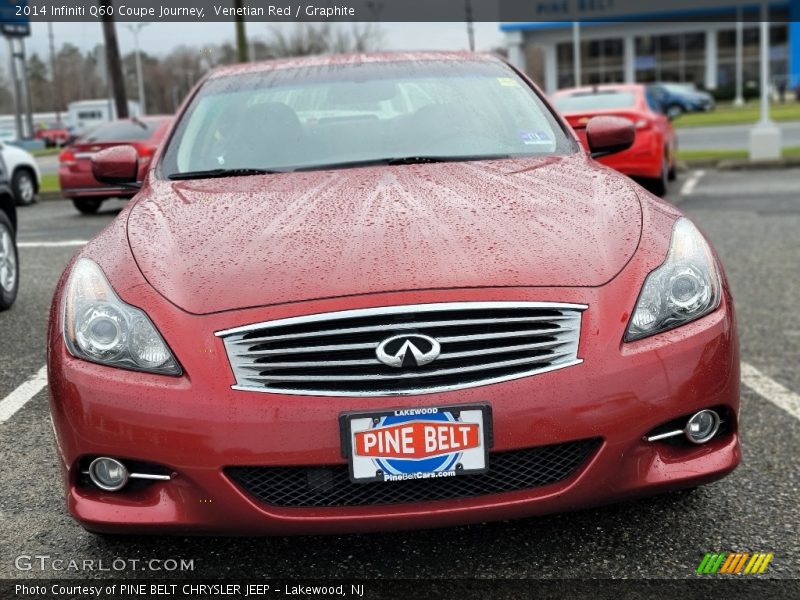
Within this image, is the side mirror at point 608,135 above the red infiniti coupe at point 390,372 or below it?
above

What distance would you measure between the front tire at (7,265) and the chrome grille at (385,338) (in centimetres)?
396

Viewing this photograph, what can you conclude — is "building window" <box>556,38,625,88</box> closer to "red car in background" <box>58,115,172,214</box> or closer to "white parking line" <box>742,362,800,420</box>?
"red car in background" <box>58,115,172,214</box>

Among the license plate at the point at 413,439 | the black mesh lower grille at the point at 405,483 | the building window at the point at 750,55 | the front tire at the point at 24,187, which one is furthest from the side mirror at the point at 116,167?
the building window at the point at 750,55

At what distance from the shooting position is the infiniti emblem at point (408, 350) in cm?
225

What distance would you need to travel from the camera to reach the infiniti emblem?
2.25 m

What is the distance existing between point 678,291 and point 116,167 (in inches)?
91.3

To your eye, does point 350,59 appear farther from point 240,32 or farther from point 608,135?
point 240,32

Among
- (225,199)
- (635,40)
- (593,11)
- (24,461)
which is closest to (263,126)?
(225,199)

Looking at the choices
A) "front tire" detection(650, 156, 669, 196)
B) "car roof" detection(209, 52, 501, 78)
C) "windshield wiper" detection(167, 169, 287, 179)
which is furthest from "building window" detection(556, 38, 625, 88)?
"windshield wiper" detection(167, 169, 287, 179)

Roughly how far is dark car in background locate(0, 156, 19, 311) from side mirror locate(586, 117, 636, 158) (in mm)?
3605

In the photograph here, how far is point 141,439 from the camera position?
2.27 m

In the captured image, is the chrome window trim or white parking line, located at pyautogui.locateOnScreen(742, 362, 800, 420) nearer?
the chrome window trim

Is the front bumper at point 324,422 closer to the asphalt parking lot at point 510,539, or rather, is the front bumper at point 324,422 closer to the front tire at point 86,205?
the asphalt parking lot at point 510,539

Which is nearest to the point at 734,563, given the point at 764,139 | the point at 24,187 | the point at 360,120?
the point at 360,120
